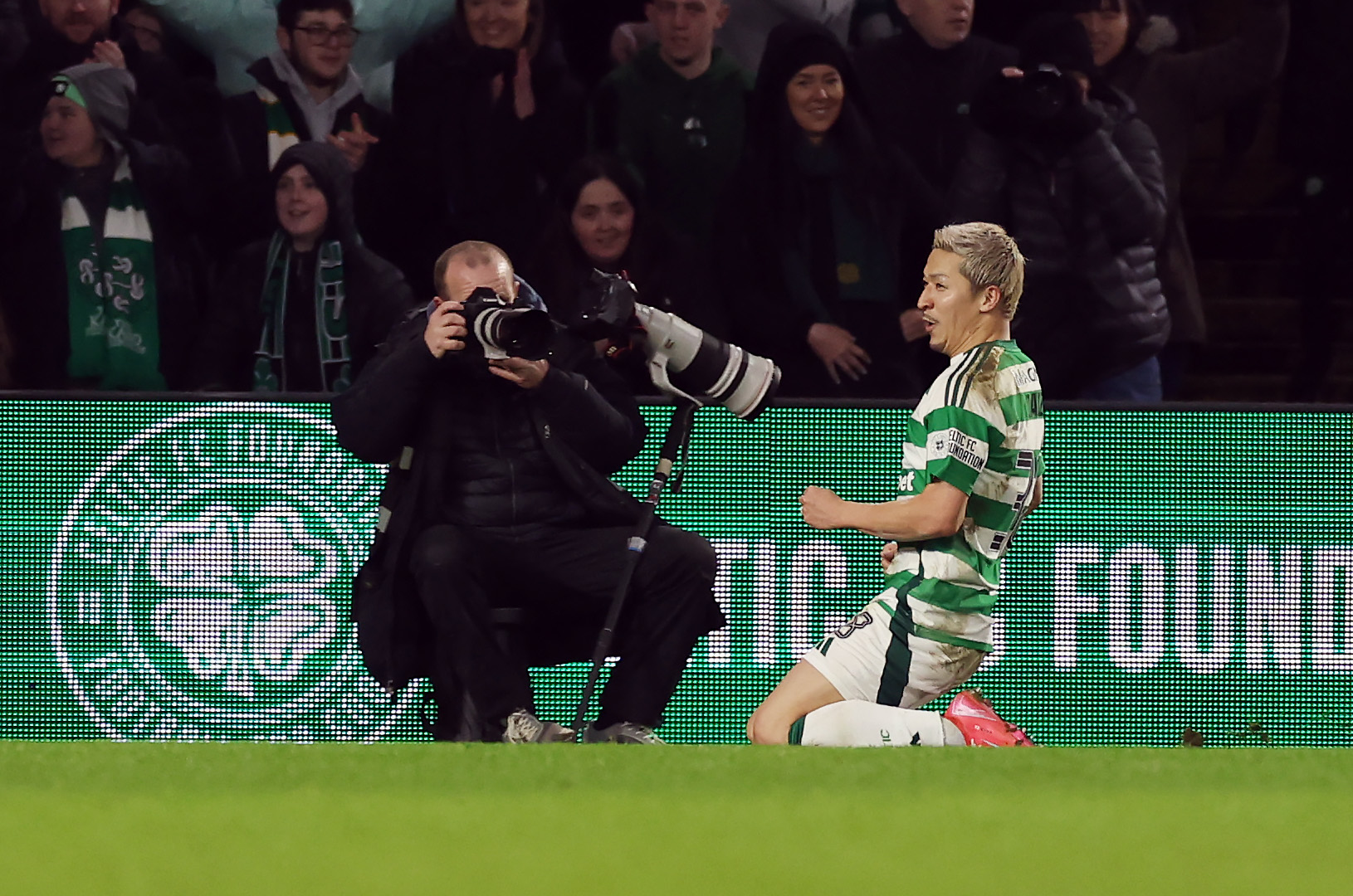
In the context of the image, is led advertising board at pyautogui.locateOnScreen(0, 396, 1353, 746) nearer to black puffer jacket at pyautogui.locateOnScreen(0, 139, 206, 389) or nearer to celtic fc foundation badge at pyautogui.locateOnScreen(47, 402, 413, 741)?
celtic fc foundation badge at pyautogui.locateOnScreen(47, 402, 413, 741)

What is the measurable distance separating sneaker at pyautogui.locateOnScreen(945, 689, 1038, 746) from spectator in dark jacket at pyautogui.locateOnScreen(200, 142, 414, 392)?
2.36 meters

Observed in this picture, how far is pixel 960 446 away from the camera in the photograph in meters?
4.23

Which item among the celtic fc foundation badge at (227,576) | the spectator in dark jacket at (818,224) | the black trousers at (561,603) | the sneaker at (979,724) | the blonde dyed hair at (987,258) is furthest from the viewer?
the spectator in dark jacket at (818,224)

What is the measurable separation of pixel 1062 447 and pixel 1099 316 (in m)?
0.49

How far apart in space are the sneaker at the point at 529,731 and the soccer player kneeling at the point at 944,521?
34.9 inches

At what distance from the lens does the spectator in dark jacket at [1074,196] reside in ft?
20.9

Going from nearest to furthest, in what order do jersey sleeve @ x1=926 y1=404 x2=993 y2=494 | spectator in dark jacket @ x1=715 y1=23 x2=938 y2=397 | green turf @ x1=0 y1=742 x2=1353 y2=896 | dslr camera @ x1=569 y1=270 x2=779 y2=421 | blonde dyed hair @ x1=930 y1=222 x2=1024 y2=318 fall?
green turf @ x1=0 y1=742 x2=1353 y2=896, jersey sleeve @ x1=926 y1=404 x2=993 y2=494, blonde dyed hair @ x1=930 y1=222 x2=1024 y2=318, dslr camera @ x1=569 y1=270 x2=779 y2=421, spectator in dark jacket @ x1=715 y1=23 x2=938 y2=397

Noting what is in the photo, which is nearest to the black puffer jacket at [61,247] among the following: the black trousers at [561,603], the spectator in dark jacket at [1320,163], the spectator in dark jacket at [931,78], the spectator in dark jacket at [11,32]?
the spectator in dark jacket at [11,32]

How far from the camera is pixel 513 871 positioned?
108 inches

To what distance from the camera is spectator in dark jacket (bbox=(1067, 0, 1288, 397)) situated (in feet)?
21.0

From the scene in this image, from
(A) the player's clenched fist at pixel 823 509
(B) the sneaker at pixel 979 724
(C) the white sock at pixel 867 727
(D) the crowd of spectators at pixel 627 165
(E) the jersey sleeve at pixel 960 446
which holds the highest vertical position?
(D) the crowd of spectators at pixel 627 165

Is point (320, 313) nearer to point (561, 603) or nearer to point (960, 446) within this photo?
point (561, 603)

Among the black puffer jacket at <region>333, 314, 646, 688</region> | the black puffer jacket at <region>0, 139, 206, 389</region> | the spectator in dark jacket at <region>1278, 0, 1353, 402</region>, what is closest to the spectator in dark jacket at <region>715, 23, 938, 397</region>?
the black puffer jacket at <region>333, 314, 646, 688</region>

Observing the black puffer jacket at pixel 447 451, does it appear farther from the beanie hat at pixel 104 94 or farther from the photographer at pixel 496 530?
the beanie hat at pixel 104 94
